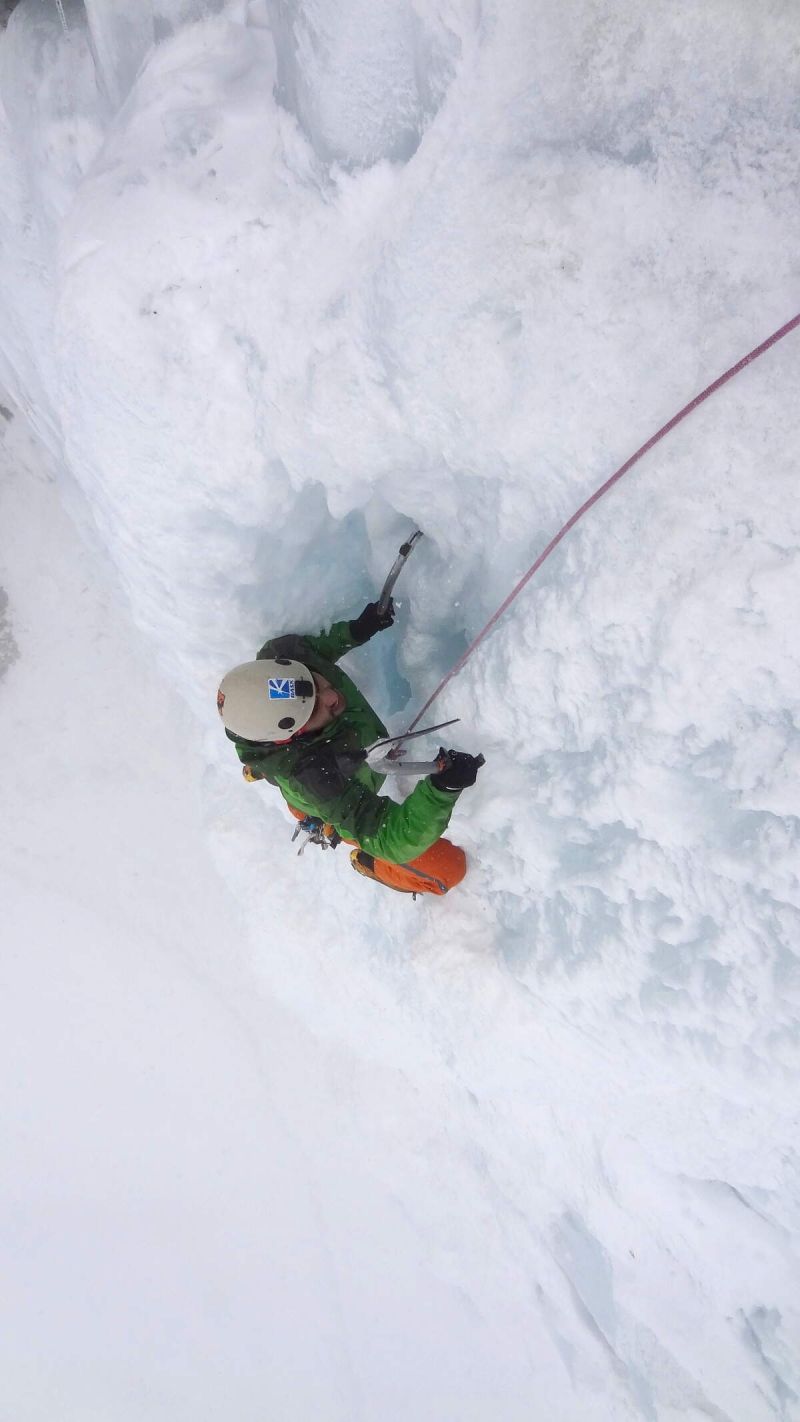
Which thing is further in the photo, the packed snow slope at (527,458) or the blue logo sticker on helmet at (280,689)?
the blue logo sticker on helmet at (280,689)

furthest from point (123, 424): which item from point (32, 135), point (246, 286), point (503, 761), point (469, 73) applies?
point (503, 761)

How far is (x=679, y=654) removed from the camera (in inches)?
68.2

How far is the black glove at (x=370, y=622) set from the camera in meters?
2.64

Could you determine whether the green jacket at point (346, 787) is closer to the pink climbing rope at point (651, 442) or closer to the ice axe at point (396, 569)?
the ice axe at point (396, 569)

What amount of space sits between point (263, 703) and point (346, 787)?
0.36 metres

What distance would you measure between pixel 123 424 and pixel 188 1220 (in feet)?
16.0

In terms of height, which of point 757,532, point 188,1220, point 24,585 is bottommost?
point 188,1220

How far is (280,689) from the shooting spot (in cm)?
225

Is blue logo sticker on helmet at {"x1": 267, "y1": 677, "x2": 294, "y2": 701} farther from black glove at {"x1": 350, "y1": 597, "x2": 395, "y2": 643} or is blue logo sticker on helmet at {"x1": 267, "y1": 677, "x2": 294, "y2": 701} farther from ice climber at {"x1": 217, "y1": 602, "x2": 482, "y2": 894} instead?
black glove at {"x1": 350, "y1": 597, "x2": 395, "y2": 643}

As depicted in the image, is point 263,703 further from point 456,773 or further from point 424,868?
point 424,868

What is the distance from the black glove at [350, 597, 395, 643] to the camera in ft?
8.67

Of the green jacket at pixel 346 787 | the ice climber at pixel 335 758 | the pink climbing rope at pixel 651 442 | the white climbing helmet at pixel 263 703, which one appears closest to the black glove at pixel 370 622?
the ice climber at pixel 335 758

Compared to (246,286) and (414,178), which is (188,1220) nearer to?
(246,286)

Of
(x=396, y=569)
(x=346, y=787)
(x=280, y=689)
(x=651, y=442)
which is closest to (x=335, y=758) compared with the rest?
(x=346, y=787)
